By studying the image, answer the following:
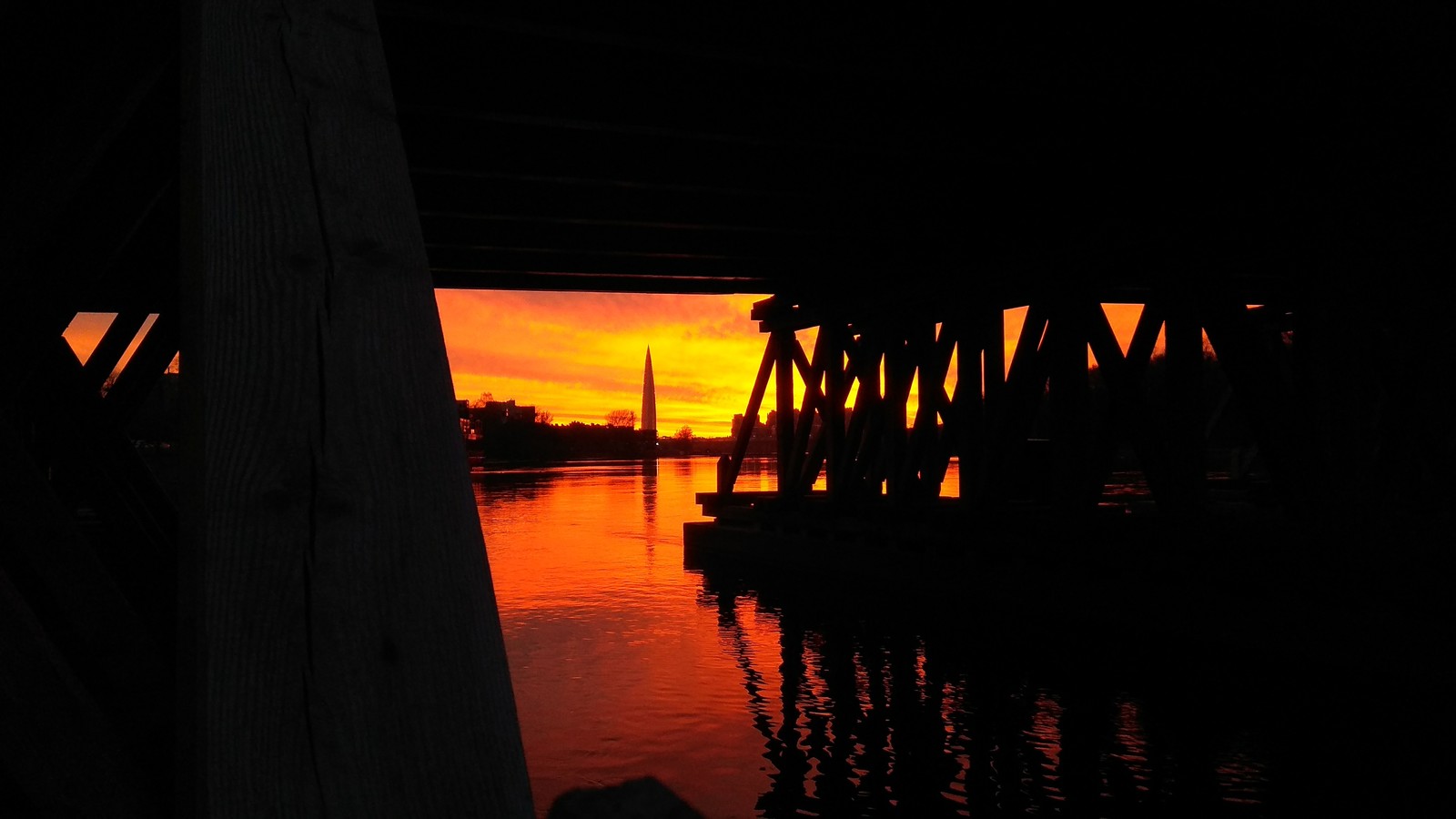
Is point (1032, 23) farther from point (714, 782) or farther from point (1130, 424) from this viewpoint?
point (714, 782)

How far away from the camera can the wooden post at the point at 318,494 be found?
105 centimetres

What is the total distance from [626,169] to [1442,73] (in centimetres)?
649

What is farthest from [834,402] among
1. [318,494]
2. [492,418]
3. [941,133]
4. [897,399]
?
[492,418]

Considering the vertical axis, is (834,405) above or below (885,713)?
above

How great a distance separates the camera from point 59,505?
6.35 ft

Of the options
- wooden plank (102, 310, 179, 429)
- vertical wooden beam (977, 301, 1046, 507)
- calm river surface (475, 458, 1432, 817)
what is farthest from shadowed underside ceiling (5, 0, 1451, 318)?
calm river surface (475, 458, 1432, 817)

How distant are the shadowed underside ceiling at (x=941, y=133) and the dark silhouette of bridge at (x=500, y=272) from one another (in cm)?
4

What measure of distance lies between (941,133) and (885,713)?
472cm

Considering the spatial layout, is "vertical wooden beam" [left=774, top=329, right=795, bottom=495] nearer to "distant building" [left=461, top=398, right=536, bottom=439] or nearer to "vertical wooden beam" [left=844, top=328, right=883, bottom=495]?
"vertical wooden beam" [left=844, top=328, right=883, bottom=495]

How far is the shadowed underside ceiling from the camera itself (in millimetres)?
6754

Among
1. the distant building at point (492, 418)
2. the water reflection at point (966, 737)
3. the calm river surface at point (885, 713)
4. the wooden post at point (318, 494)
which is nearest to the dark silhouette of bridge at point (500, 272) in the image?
the wooden post at point (318, 494)

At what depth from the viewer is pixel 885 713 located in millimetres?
7266

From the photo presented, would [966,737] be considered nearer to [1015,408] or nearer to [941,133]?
[941,133]

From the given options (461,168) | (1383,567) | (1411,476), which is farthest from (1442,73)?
(1411,476)
